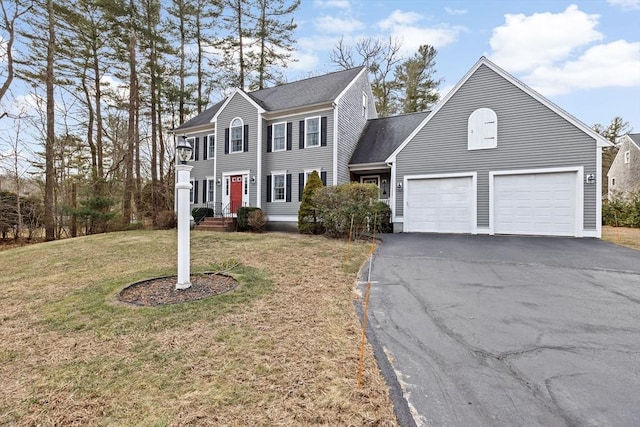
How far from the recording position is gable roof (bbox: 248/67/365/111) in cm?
1402

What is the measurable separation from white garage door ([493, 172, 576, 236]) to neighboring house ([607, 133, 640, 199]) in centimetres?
1727

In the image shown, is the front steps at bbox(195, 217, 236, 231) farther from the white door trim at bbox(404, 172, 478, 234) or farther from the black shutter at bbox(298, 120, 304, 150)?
the white door trim at bbox(404, 172, 478, 234)

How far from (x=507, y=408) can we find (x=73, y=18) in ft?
71.9

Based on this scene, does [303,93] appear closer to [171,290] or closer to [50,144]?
[50,144]

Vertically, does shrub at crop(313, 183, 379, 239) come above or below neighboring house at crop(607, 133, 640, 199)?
below

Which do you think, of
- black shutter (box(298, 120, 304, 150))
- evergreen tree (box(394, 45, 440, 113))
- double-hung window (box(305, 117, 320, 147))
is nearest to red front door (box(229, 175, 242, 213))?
black shutter (box(298, 120, 304, 150))

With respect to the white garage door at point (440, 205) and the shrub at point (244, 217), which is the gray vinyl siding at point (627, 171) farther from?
the shrub at point (244, 217)

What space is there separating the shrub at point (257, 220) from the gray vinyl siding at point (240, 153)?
1524 millimetres

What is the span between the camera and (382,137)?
15188 mm

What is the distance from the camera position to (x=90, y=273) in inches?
251

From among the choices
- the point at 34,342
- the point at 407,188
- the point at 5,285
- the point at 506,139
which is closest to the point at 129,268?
the point at 5,285

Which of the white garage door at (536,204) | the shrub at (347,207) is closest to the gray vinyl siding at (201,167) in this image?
the shrub at (347,207)

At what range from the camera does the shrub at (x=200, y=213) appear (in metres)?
15.7

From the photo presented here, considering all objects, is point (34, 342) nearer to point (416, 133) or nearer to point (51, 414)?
point (51, 414)
